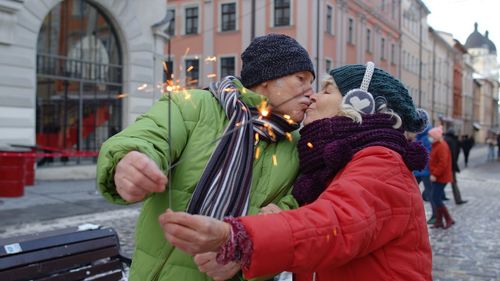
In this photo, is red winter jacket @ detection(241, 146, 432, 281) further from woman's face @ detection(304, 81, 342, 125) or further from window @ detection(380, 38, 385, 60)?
window @ detection(380, 38, 385, 60)

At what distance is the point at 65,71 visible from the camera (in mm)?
14953

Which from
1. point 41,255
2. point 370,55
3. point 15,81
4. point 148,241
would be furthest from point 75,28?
point 370,55

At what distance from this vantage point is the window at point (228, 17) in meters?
30.2

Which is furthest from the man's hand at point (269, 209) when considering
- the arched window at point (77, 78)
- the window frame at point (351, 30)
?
the window frame at point (351, 30)

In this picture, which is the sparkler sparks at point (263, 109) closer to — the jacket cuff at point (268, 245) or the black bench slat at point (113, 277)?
the jacket cuff at point (268, 245)

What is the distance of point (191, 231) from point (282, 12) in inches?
1153

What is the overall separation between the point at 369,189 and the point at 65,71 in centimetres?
1490

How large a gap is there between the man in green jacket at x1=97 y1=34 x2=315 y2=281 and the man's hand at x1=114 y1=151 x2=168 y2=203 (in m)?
0.21

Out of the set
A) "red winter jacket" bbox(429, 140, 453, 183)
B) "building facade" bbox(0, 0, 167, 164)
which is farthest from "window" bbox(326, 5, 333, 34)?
"red winter jacket" bbox(429, 140, 453, 183)

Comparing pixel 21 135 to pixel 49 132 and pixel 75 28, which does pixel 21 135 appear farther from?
pixel 75 28

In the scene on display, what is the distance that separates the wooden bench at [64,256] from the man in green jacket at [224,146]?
172 cm

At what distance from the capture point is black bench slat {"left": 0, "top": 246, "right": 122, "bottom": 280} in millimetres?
3215

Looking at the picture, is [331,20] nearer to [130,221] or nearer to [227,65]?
[227,65]

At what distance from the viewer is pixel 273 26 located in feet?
96.1
